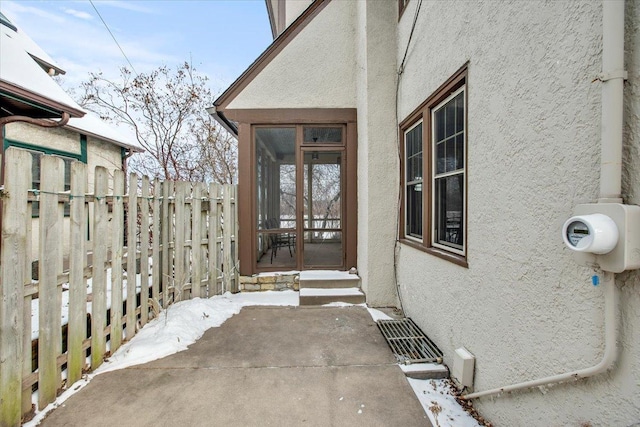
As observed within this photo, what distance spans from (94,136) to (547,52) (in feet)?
33.0

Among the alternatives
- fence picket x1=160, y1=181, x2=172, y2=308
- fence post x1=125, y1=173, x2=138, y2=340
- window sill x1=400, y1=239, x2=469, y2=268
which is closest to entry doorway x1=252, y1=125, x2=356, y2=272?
fence picket x1=160, y1=181, x2=172, y2=308

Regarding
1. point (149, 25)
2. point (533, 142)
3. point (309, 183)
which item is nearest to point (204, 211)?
point (309, 183)

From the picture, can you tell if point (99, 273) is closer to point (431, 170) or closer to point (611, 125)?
point (431, 170)

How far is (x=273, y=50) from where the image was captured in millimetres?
5176

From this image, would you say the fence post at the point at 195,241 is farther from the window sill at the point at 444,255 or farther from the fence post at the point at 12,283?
the window sill at the point at 444,255

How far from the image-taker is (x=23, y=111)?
4660mm

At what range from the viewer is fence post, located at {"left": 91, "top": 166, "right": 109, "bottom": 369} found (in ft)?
8.91

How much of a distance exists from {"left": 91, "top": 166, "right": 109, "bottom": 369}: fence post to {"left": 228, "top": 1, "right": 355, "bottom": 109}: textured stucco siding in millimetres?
3145

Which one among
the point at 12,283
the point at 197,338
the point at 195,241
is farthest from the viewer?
the point at 195,241

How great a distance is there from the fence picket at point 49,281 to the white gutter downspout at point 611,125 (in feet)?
11.1

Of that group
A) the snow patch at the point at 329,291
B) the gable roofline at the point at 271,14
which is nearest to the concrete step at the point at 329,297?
the snow patch at the point at 329,291

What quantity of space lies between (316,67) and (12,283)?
4.94 metres

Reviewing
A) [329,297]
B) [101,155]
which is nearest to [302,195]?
[329,297]

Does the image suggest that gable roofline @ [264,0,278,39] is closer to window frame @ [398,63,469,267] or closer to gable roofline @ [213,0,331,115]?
gable roofline @ [213,0,331,115]
